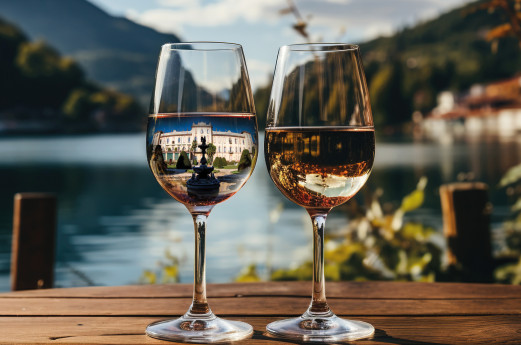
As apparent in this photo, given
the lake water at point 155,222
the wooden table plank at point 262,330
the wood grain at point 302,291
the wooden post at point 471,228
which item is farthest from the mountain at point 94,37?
the wooden table plank at point 262,330

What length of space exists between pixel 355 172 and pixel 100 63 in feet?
258

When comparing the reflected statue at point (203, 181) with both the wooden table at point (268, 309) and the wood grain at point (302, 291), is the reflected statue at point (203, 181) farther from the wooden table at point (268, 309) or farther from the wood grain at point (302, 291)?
the wood grain at point (302, 291)

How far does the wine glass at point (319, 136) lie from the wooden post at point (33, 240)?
2.07m

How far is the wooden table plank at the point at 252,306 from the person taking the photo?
45.5 inches

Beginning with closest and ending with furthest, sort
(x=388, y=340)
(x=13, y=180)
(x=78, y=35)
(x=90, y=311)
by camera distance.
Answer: (x=388, y=340) → (x=90, y=311) → (x=13, y=180) → (x=78, y=35)

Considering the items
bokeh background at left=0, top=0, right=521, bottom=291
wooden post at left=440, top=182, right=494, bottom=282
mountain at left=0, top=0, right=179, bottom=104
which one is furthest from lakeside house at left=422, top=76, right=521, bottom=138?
wooden post at left=440, top=182, right=494, bottom=282

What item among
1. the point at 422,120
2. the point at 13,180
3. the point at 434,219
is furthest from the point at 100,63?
the point at 434,219

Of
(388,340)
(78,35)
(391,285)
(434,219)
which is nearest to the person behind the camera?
(388,340)

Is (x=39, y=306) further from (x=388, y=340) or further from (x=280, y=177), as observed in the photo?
(x=388, y=340)

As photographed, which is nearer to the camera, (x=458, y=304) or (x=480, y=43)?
(x=458, y=304)

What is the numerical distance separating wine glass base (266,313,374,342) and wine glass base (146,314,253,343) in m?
0.05

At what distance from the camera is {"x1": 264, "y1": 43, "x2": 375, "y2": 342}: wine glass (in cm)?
104

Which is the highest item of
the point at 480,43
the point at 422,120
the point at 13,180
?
the point at 480,43

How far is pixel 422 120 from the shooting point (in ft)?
206
